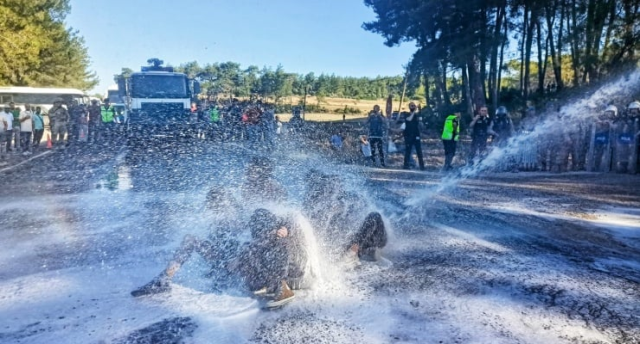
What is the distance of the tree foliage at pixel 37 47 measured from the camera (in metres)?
26.4

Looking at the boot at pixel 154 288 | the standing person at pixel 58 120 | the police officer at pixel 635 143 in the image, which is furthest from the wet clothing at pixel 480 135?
the standing person at pixel 58 120

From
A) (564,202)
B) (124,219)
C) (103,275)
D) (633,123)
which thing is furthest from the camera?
(633,123)

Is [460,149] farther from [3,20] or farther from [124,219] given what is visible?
[3,20]

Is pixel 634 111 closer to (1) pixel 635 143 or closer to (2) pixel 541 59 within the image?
(1) pixel 635 143

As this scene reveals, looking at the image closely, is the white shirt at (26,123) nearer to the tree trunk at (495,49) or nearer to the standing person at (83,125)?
the standing person at (83,125)

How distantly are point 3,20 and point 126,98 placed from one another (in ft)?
38.4

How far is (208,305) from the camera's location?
4.04 metres

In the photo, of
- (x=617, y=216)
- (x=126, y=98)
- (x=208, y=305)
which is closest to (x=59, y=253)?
(x=208, y=305)

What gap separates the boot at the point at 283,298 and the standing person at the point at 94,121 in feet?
61.5

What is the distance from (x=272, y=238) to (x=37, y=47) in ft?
96.3

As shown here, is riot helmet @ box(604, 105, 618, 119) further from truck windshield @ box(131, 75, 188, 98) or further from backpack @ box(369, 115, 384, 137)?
truck windshield @ box(131, 75, 188, 98)

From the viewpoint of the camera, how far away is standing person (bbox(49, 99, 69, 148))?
18.3 m

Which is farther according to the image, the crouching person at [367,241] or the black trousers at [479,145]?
the black trousers at [479,145]

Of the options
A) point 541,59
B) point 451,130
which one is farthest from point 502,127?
point 541,59
